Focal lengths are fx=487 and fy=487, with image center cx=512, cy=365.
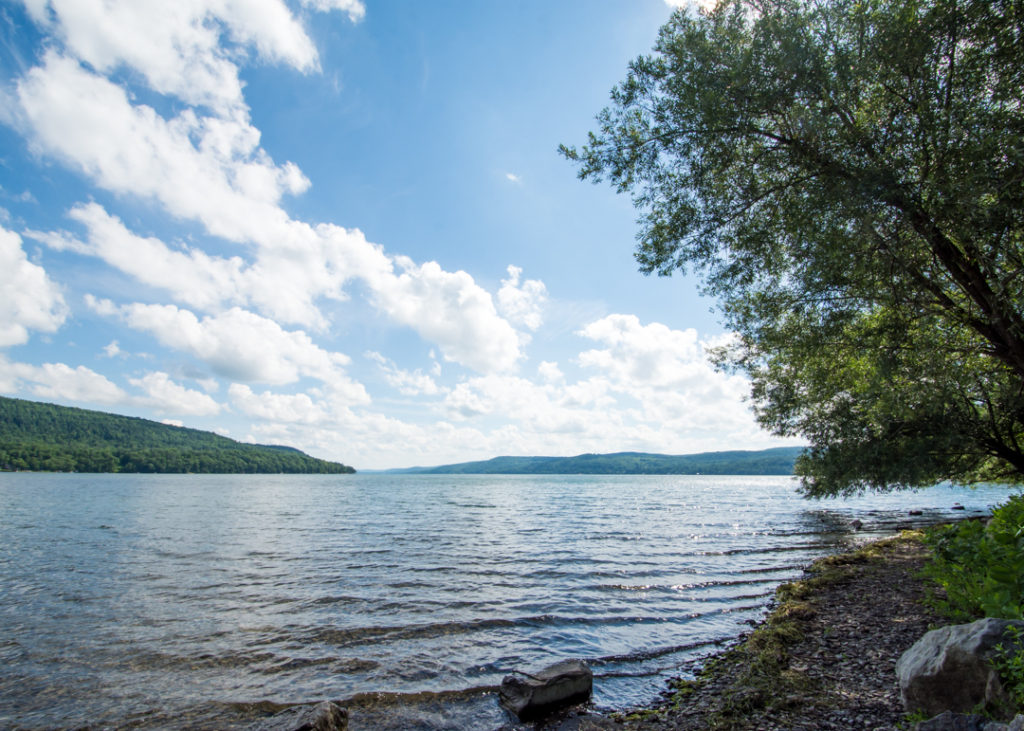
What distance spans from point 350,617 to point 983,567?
16094 mm

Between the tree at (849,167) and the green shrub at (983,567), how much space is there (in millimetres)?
4049

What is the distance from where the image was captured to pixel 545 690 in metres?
9.59

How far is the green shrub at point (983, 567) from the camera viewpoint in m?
7.17

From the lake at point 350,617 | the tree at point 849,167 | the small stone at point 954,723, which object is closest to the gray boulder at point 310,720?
the lake at point 350,617

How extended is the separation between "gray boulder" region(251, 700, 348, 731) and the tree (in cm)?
1231

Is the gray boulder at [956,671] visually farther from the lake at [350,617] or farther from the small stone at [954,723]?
the lake at [350,617]

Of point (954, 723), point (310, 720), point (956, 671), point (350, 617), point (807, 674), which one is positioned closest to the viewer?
point (954, 723)

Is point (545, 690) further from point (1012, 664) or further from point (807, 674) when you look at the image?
point (1012, 664)

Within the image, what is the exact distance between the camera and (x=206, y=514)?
47000 millimetres

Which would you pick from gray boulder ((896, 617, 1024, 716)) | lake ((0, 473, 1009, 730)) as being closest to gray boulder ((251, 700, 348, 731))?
lake ((0, 473, 1009, 730))

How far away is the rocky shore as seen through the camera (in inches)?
308

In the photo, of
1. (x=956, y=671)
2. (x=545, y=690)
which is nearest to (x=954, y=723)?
(x=956, y=671)

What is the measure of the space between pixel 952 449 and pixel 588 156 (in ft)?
82.2

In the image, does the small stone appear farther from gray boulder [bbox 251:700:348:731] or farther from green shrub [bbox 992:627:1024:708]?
gray boulder [bbox 251:700:348:731]
